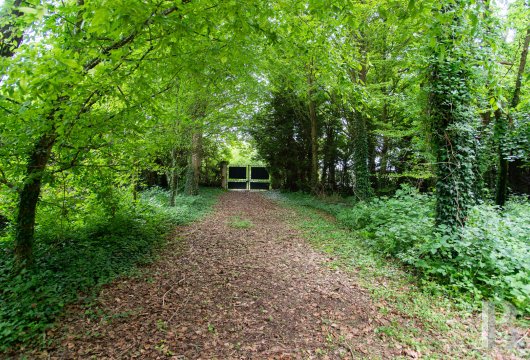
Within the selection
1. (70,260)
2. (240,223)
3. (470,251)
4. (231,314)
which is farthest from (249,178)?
(231,314)

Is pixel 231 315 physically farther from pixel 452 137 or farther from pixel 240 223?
pixel 452 137

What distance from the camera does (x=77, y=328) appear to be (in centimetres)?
293

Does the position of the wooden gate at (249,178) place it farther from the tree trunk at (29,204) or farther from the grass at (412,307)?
the tree trunk at (29,204)

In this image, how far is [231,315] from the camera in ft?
10.8

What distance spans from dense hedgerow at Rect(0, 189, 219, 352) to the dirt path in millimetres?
307

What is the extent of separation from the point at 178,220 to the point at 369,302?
518cm

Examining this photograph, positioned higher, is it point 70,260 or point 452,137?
point 452,137

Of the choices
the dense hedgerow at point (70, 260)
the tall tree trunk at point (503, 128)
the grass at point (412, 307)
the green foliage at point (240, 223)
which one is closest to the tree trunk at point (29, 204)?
the dense hedgerow at point (70, 260)

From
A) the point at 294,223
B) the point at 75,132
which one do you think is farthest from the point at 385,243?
the point at 75,132

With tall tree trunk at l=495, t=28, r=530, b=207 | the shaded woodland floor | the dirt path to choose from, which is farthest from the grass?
tall tree trunk at l=495, t=28, r=530, b=207

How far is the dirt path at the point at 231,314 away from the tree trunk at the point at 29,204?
123 centimetres

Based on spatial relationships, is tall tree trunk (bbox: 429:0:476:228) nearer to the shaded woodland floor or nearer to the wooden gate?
the shaded woodland floor

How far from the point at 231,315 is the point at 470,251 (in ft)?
11.6

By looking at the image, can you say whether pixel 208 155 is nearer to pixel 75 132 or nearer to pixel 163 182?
pixel 163 182
